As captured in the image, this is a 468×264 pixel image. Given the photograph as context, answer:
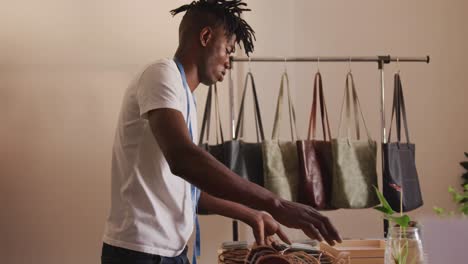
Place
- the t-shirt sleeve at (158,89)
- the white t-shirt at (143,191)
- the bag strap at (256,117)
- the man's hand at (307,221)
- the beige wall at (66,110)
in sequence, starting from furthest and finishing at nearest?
the beige wall at (66,110), the bag strap at (256,117), the white t-shirt at (143,191), the t-shirt sleeve at (158,89), the man's hand at (307,221)

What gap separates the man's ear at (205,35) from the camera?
1.49 m

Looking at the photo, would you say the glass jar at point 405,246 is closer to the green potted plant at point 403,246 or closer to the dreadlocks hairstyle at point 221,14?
the green potted plant at point 403,246

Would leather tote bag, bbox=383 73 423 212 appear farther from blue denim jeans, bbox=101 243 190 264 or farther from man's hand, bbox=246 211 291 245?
blue denim jeans, bbox=101 243 190 264

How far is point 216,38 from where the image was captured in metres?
1.50

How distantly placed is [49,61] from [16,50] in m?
0.14

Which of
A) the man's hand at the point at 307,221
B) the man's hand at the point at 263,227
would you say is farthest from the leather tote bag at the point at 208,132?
the man's hand at the point at 307,221

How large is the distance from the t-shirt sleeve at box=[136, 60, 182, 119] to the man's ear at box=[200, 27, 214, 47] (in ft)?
0.62

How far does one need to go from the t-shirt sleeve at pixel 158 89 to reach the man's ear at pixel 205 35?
19 cm

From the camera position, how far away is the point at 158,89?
1258mm

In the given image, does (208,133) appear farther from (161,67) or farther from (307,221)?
(307,221)

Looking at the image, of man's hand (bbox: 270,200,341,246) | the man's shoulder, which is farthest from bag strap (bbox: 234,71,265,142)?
man's hand (bbox: 270,200,341,246)

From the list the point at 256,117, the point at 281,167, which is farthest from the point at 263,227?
the point at 256,117

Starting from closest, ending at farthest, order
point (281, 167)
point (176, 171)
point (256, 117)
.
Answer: point (176, 171), point (281, 167), point (256, 117)

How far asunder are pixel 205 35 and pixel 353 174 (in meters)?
1.09
